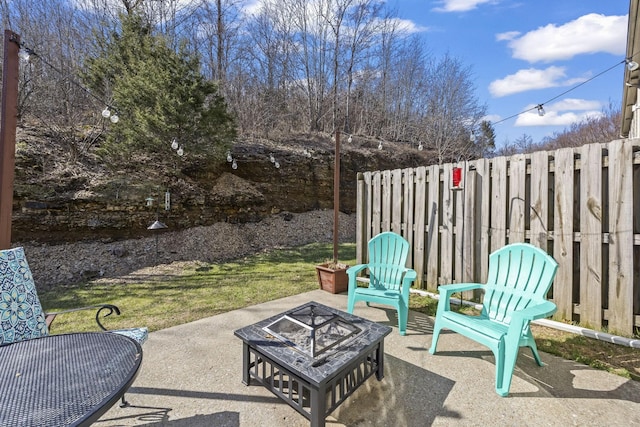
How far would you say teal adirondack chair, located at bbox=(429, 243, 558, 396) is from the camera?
1865mm

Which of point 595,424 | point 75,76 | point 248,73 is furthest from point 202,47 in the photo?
point 595,424

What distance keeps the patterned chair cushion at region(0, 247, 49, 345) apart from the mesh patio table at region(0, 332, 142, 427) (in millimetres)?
341

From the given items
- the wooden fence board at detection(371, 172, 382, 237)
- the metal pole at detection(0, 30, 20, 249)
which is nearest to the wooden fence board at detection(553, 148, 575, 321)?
the wooden fence board at detection(371, 172, 382, 237)

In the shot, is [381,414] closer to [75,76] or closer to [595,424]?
[595,424]

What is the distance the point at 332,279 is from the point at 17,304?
3.08 m

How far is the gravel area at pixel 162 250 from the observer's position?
4.77 meters

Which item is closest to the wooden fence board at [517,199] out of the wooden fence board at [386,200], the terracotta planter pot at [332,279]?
the wooden fence board at [386,200]

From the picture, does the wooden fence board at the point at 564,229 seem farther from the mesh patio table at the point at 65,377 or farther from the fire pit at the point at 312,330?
the mesh patio table at the point at 65,377

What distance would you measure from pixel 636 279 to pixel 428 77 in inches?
623

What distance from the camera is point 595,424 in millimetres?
1626

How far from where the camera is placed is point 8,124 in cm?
210

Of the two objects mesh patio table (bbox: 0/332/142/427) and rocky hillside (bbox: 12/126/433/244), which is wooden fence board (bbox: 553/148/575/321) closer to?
mesh patio table (bbox: 0/332/142/427)

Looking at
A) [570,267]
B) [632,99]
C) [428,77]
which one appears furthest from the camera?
[428,77]

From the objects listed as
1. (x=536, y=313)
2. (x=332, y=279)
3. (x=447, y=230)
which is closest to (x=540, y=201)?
(x=447, y=230)
